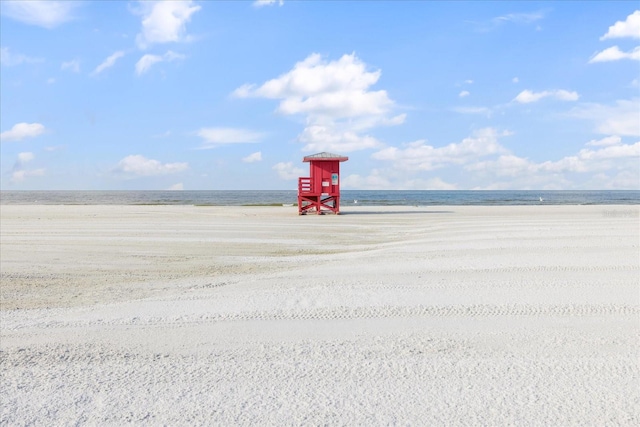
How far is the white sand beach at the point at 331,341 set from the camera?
342 centimetres

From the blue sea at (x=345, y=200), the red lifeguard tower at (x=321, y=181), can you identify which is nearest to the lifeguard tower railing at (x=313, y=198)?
the red lifeguard tower at (x=321, y=181)

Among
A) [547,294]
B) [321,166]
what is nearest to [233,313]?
[547,294]

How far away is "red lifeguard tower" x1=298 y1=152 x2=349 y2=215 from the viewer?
24906 millimetres

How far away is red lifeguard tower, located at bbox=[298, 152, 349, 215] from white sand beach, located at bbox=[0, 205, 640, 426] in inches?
612

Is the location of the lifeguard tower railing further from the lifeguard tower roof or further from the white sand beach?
the white sand beach

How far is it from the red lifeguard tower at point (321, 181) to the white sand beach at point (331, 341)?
15.5 meters

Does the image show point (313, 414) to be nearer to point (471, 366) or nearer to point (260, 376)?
point (260, 376)

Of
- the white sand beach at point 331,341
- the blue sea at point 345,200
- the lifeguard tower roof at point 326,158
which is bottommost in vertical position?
the white sand beach at point 331,341

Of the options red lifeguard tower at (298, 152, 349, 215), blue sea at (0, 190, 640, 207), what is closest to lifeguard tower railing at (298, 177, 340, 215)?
red lifeguard tower at (298, 152, 349, 215)

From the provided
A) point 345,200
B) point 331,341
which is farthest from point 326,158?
point 345,200

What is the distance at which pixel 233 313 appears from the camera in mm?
5828

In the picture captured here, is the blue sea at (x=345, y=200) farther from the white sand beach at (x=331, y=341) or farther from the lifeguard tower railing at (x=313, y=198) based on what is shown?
the white sand beach at (x=331, y=341)

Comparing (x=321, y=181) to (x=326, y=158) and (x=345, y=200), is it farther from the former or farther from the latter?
(x=345, y=200)

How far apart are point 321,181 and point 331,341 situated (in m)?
20.9
